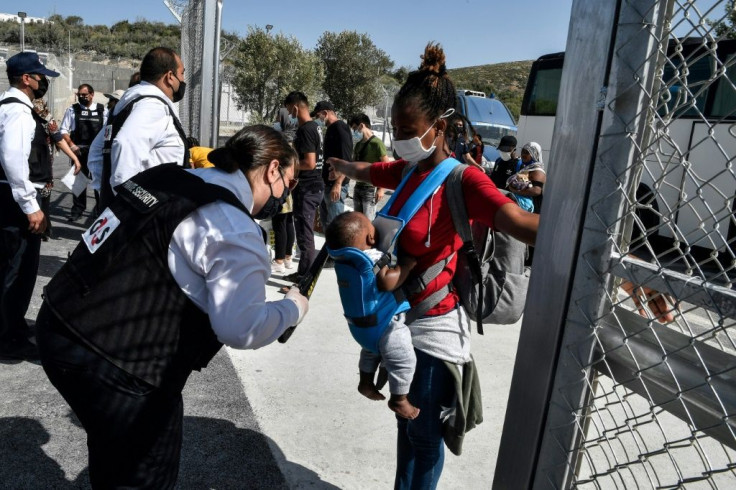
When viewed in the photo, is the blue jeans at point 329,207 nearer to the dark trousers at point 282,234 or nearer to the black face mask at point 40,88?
Result: the dark trousers at point 282,234

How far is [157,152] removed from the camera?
148 inches

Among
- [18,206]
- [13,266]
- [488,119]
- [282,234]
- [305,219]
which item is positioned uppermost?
[488,119]

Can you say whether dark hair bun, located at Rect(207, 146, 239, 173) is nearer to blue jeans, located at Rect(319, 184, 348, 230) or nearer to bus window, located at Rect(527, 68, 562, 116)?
blue jeans, located at Rect(319, 184, 348, 230)

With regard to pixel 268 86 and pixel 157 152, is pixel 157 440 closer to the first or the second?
pixel 157 152

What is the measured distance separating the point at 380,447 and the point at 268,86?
23631mm

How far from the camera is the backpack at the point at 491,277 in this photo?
215 centimetres

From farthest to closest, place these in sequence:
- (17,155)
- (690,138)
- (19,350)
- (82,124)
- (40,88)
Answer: (82,124), (690,138), (40,88), (19,350), (17,155)

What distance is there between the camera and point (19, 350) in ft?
12.8

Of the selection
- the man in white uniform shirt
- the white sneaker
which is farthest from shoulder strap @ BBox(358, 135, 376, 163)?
the man in white uniform shirt

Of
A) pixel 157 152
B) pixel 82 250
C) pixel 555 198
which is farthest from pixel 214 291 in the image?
pixel 157 152

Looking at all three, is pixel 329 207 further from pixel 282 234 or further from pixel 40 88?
pixel 40 88

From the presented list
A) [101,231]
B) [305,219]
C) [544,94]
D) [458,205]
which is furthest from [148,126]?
[544,94]

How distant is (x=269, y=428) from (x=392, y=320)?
1571 mm

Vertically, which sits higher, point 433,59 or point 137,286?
point 433,59
